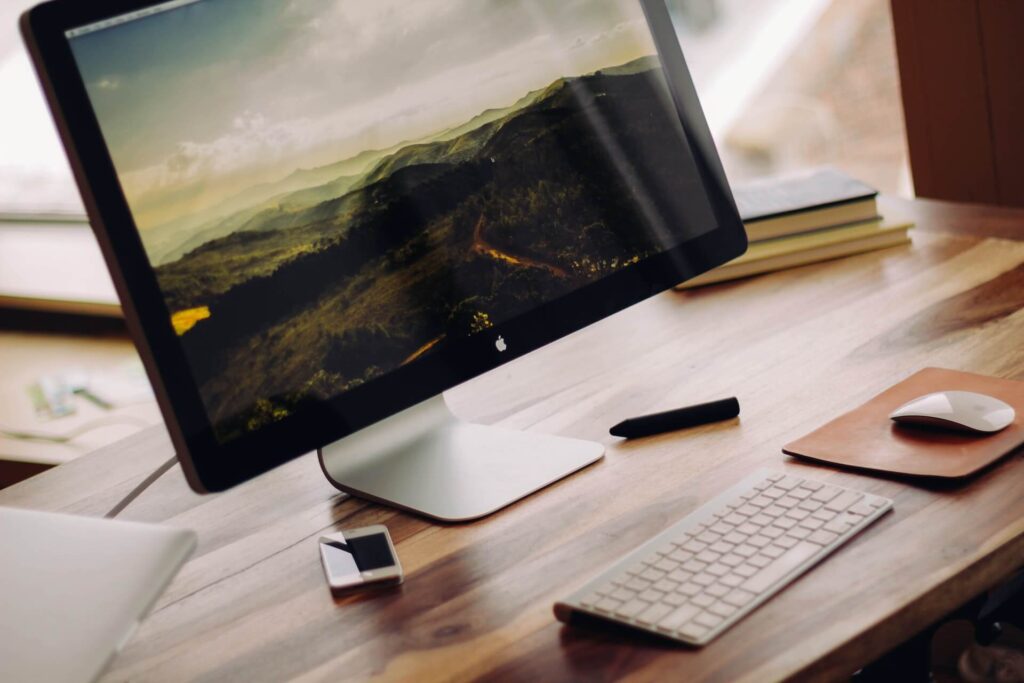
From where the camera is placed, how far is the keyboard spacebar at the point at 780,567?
30.7 inches

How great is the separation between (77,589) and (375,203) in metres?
0.41

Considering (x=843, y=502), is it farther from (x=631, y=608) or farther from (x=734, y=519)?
(x=631, y=608)

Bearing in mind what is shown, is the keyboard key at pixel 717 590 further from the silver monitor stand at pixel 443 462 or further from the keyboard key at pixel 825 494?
the silver monitor stand at pixel 443 462

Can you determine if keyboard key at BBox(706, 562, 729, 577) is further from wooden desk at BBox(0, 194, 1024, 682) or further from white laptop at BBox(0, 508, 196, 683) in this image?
white laptop at BBox(0, 508, 196, 683)

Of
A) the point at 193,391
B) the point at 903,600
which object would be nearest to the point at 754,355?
the point at 903,600

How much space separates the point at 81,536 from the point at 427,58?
0.51 meters

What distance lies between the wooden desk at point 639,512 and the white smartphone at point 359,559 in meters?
0.02

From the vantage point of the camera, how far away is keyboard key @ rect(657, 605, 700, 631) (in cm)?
75

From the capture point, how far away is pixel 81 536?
0.80 metres

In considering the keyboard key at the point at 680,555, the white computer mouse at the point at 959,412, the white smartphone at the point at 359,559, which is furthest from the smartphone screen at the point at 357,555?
the white computer mouse at the point at 959,412

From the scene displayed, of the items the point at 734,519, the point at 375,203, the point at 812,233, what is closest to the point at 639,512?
the point at 734,519

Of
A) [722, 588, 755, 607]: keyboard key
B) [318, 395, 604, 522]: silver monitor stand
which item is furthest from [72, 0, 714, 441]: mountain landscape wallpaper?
[722, 588, 755, 607]: keyboard key

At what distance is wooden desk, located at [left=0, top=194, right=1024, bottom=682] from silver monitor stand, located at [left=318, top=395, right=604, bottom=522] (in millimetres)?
21

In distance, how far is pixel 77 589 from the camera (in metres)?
0.76
